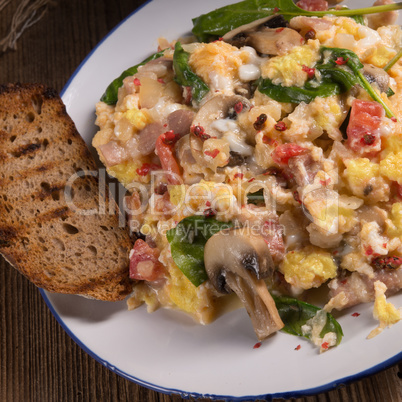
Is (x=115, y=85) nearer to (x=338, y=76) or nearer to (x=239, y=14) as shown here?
(x=239, y=14)

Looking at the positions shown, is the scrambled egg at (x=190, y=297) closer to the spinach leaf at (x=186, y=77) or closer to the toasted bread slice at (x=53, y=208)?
the toasted bread slice at (x=53, y=208)

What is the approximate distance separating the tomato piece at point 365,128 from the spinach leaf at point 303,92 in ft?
0.67

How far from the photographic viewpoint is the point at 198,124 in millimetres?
3621

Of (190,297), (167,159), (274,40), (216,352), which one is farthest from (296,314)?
(274,40)

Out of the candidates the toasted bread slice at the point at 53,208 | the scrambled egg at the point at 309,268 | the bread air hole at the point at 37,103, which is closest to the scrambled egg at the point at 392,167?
the scrambled egg at the point at 309,268

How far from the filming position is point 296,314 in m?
3.35

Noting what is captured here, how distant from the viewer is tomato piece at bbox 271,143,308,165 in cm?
337

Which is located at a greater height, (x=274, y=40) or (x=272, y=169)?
(x=274, y=40)

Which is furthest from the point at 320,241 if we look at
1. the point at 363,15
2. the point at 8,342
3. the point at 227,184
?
the point at 8,342

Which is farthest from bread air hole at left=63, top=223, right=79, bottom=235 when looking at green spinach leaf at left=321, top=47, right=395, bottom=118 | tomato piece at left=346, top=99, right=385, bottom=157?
green spinach leaf at left=321, top=47, right=395, bottom=118

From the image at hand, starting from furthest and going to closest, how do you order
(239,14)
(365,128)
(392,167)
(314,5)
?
(239,14), (314,5), (365,128), (392,167)

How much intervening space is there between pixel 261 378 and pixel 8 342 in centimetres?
213

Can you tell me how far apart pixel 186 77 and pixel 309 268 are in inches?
60.0

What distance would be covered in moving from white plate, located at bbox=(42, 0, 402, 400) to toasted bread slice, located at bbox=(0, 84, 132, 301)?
219 millimetres
